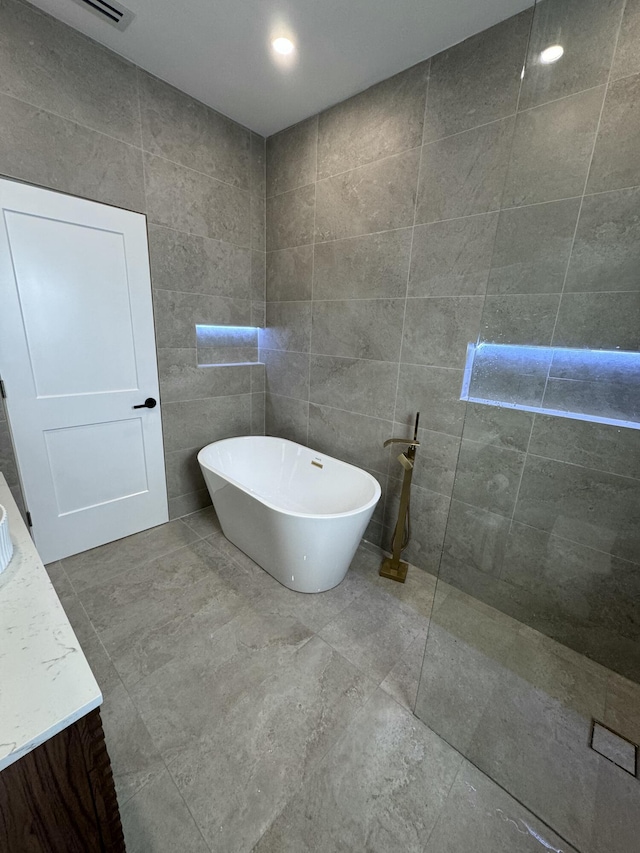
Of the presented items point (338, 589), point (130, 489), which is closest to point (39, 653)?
point (338, 589)

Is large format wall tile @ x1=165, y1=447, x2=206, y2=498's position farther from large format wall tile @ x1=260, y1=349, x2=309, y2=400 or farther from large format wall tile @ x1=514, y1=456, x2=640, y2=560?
large format wall tile @ x1=514, y1=456, x2=640, y2=560

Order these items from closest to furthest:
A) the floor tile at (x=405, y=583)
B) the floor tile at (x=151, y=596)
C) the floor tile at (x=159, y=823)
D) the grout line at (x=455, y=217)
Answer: the floor tile at (x=159, y=823) < the grout line at (x=455, y=217) < the floor tile at (x=151, y=596) < the floor tile at (x=405, y=583)

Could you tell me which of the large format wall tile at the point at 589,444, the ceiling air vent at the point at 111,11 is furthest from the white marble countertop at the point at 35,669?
the ceiling air vent at the point at 111,11

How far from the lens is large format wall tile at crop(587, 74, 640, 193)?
1.33 m

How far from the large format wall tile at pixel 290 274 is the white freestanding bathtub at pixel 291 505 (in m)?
1.17

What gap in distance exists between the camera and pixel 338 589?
6.72 feet

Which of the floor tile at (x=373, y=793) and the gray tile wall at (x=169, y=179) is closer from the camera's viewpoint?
the floor tile at (x=373, y=793)

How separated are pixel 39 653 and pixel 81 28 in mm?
2757

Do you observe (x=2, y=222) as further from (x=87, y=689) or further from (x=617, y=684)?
(x=617, y=684)

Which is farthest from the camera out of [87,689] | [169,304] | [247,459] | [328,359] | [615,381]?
[247,459]

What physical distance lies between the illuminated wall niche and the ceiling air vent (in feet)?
4.94

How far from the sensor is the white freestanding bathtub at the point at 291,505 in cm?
180

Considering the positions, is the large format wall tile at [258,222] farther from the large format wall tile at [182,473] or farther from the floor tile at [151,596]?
the floor tile at [151,596]

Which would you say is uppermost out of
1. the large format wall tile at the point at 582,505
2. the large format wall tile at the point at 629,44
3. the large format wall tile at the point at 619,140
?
the large format wall tile at the point at 629,44
